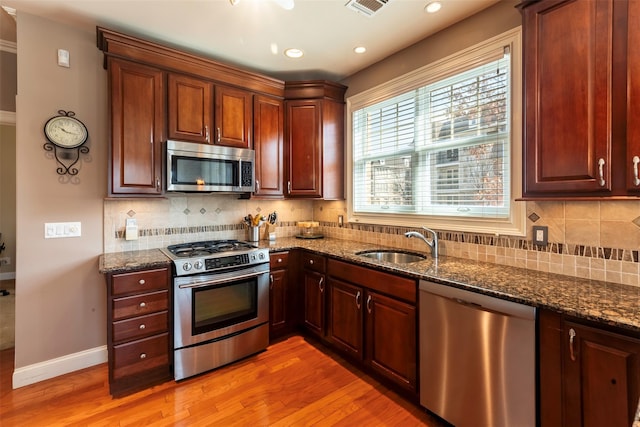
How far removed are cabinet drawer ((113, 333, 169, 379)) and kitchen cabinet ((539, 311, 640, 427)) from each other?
2.39 m

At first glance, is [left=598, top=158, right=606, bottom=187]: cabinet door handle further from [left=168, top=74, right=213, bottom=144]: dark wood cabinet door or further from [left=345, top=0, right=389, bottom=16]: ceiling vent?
[left=168, top=74, right=213, bottom=144]: dark wood cabinet door

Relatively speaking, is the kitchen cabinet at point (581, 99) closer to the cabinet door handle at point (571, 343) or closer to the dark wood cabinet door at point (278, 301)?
the cabinet door handle at point (571, 343)

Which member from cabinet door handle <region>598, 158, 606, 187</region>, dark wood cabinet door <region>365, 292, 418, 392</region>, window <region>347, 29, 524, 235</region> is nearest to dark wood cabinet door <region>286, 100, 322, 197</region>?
window <region>347, 29, 524, 235</region>

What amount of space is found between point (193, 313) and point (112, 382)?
0.66 m

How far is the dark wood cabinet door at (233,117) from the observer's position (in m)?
2.82

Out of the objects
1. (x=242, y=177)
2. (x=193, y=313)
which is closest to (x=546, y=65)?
(x=242, y=177)

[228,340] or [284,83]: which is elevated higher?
[284,83]

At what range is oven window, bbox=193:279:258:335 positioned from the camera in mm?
2393

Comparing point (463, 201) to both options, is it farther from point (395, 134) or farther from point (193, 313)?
point (193, 313)

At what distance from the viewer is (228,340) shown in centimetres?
251

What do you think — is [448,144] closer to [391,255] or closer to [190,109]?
[391,255]

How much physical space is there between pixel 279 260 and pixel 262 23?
6.62 ft

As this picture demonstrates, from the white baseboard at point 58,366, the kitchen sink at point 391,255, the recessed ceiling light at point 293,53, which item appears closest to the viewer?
the white baseboard at point 58,366

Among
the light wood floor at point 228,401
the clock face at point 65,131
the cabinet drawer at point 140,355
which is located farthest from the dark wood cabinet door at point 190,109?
the light wood floor at point 228,401
